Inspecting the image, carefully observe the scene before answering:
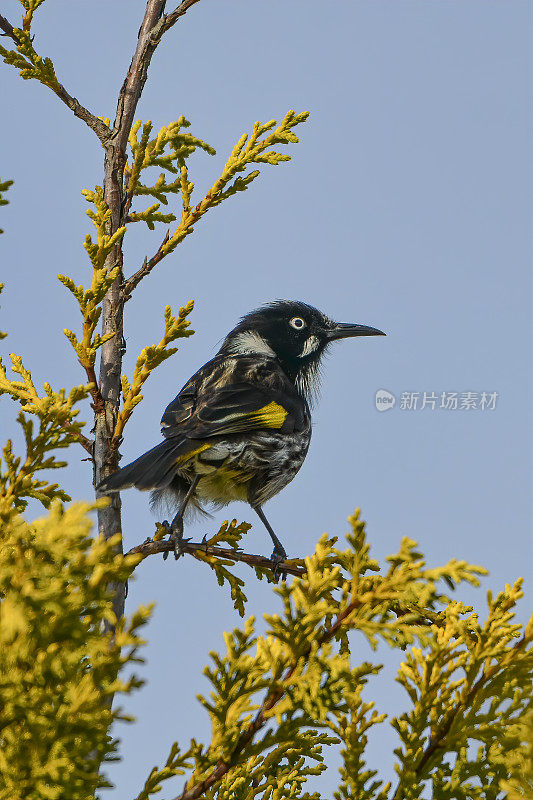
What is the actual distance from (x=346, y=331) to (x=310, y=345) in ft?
1.11

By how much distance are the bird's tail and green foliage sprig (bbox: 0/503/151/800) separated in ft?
5.29

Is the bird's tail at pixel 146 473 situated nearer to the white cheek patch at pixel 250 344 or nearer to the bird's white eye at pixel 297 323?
the white cheek patch at pixel 250 344

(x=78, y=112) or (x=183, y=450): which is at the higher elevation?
(x=78, y=112)

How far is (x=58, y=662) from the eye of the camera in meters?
2.76

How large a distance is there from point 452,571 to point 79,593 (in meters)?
1.44

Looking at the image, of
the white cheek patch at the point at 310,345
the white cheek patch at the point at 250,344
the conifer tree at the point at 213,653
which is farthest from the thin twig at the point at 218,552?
the white cheek patch at the point at 310,345

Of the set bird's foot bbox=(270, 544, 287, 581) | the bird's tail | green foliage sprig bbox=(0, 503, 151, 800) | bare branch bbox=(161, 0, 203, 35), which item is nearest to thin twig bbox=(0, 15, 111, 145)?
bare branch bbox=(161, 0, 203, 35)

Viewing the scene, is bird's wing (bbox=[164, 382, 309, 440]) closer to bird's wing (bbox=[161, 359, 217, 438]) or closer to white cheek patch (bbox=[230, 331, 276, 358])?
bird's wing (bbox=[161, 359, 217, 438])

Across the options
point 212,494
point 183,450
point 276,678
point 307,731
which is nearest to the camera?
point 276,678

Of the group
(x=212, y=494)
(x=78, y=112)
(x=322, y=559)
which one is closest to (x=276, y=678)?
(x=322, y=559)

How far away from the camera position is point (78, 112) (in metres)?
5.26

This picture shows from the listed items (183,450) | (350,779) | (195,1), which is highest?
(195,1)

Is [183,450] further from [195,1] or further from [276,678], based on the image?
[195,1]

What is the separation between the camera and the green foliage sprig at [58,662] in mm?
2730
